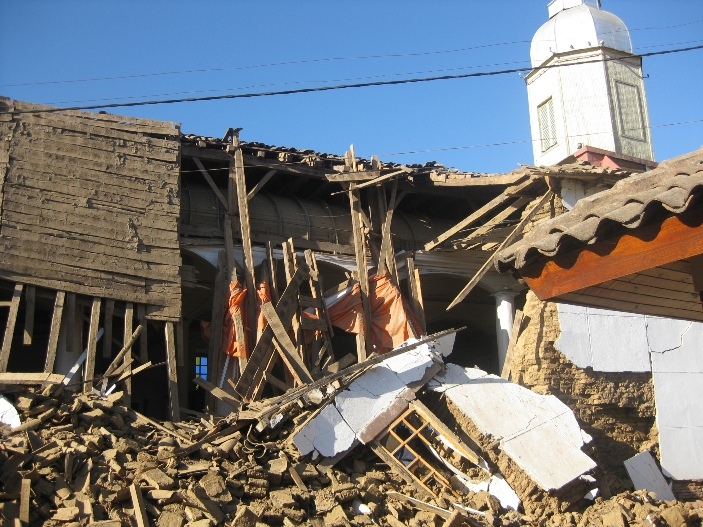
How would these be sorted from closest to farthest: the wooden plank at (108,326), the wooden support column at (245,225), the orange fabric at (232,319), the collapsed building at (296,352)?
the collapsed building at (296,352), the wooden plank at (108,326), the orange fabric at (232,319), the wooden support column at (245,225)

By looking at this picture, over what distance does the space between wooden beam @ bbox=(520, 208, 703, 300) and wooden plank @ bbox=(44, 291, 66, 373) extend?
30.1 feet

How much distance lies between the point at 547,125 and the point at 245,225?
13.4 meters

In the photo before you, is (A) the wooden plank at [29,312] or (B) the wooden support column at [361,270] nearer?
(A) the wooden plank at [29,312]

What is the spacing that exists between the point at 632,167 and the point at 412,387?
9.17m

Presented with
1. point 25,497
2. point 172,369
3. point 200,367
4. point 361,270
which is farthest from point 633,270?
point 200,367

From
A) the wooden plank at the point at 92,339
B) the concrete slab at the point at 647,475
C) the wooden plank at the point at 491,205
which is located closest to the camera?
the wooden plank at the point at 92,339

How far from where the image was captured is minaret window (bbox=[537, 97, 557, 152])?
79.9 feet

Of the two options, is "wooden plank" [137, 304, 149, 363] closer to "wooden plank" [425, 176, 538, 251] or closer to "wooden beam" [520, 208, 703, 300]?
"wooden plank" [425, 176, 538, 251]

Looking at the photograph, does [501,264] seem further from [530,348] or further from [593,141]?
[593,141]

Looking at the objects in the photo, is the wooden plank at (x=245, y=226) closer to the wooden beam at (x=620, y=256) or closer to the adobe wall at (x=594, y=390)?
the adobe wall at (x=594, y=390)

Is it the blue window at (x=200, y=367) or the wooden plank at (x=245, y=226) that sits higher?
the wooden plank at (x=245, y=226)

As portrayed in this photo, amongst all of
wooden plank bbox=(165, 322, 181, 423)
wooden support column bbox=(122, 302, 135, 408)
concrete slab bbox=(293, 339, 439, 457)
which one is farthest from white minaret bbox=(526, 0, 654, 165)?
wooden support column bbox=(122, 302, 135, 408)

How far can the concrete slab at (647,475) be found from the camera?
43.9 ft

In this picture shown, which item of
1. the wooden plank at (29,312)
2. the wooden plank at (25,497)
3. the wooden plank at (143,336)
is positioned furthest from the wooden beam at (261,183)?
the wooden plank at (25,497)
